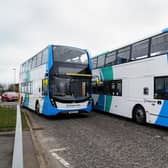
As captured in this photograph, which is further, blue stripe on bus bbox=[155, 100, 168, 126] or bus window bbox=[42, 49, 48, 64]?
bus window bbox=[42, 49, 48, 64]

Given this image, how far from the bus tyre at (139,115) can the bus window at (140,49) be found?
2456 mm

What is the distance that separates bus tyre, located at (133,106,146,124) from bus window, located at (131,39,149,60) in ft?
8.06

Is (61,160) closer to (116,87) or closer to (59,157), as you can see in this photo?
(59,157)

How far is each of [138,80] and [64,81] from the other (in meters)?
3.82

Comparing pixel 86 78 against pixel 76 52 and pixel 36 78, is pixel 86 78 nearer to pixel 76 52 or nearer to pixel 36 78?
pixel 76 52

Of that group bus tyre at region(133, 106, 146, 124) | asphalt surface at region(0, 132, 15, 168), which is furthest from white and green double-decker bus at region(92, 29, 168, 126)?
asphalt surface at region(0, 132, 15, 168)

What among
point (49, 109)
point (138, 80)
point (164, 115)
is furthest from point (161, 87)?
point (49, 109)

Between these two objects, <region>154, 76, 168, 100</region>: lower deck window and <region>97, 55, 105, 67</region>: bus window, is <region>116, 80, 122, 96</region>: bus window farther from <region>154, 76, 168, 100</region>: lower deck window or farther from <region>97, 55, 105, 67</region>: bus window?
<region>154, 76, 168, 100</region>: lower deck window

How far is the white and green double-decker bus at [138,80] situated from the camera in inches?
322

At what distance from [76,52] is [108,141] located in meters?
6.40

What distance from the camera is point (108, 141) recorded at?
652cm

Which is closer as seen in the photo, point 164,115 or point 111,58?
point 164,115

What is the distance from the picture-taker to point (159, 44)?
333 inches

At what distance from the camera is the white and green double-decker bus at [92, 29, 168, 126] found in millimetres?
8188
